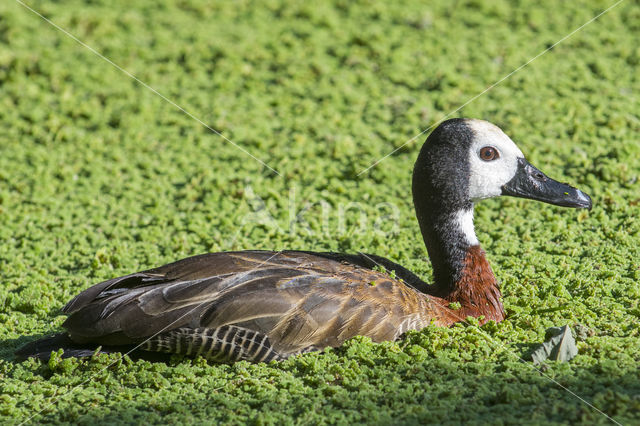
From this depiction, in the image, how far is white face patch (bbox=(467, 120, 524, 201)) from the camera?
4.96m

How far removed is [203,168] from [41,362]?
3.09m

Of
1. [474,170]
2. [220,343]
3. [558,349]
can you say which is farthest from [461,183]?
[220,343]

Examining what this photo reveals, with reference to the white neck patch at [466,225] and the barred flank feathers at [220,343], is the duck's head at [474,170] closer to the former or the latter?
the white neck patch at [466,225]

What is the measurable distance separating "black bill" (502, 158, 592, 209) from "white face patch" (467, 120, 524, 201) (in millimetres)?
44

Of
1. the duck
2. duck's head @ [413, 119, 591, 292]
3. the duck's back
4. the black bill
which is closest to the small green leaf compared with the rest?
the duck

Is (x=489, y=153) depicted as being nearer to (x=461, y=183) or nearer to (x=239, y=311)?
(x=461, y=183)

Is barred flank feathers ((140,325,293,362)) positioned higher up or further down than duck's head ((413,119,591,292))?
further down

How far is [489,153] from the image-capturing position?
16.4 ft

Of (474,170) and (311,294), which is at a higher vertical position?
(474,170)

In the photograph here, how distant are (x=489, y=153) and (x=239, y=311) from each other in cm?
194

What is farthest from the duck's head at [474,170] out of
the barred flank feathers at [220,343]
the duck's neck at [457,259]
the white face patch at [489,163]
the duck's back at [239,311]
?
the barred flank feathers at [220,343]

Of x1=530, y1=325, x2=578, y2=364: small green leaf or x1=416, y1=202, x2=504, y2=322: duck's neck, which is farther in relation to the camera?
x1=416, y1=202, x2=504, y2=322: duck's neck

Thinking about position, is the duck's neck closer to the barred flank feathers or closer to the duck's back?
the duck's back

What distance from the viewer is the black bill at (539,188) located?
5.06 meters
